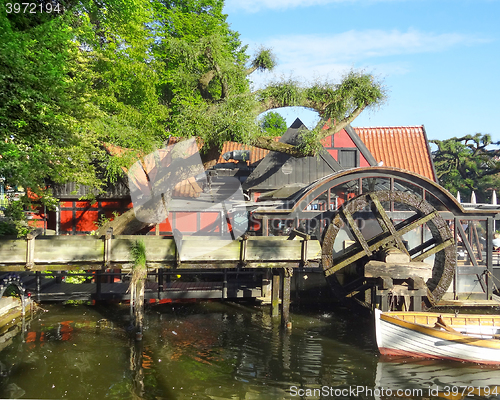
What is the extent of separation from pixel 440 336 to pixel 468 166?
84.5ft

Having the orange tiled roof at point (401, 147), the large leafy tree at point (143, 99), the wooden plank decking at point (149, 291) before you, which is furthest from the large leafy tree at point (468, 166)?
the wooden plank decking at point (149, 291)

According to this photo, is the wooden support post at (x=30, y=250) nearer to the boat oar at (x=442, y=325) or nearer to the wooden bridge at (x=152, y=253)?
the wooden bridge at (x=152, y=253)

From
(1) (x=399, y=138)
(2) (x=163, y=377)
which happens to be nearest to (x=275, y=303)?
(2) (x=163, y=377)

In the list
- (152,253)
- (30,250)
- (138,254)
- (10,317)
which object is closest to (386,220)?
(152,253)

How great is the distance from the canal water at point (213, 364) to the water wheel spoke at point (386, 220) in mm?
2400

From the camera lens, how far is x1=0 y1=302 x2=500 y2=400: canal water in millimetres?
7555

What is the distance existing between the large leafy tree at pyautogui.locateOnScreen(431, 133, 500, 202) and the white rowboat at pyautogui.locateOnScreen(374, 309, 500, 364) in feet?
76.7

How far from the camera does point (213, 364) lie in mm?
8625

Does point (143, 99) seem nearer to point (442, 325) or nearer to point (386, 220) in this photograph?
point (386, 220)

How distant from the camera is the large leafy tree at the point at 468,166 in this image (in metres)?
30.3

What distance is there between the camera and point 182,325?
433 inches

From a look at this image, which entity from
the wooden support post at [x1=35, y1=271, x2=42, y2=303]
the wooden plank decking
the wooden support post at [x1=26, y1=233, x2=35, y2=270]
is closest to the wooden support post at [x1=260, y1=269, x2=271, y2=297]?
the wooden plank decking

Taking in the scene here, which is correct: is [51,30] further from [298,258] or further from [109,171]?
[298,258]

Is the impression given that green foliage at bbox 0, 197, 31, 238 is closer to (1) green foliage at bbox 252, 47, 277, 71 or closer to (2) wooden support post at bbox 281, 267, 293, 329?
(2) wooden support post at bbox 281, 267, 293, 329
